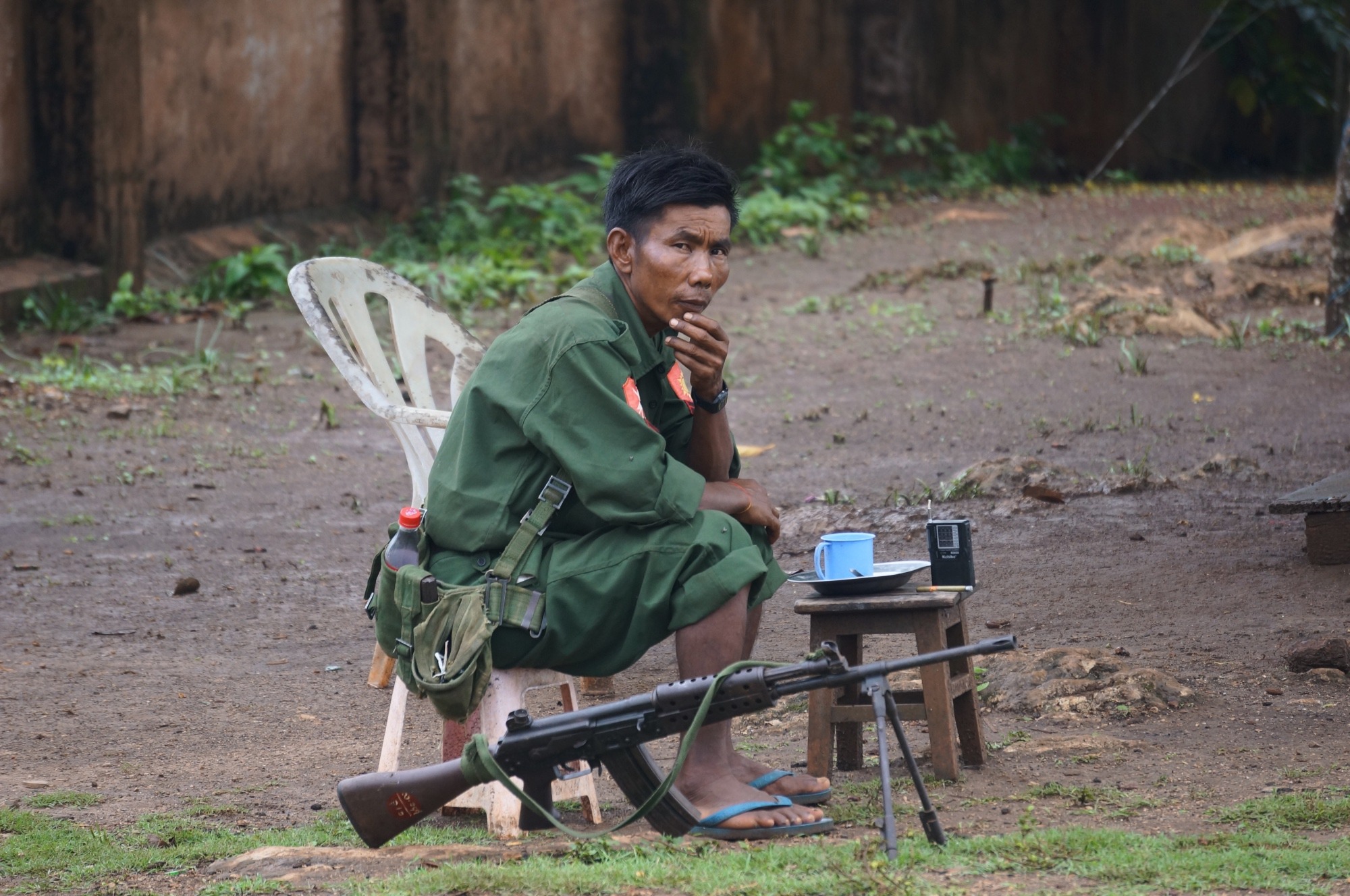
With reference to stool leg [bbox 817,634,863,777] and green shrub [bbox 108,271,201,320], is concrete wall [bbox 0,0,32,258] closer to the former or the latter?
green shrub [bbox 108,271,201,320]

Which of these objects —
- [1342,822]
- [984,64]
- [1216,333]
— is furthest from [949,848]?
[984,64]

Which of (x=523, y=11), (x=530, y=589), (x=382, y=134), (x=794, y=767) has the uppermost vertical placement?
(x=523, y=11)

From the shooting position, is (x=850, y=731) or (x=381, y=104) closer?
(x=850, y=731)

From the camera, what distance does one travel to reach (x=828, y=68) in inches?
566

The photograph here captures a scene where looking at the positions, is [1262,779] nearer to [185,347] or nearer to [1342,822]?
[1342,822]

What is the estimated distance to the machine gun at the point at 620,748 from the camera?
2705 millimetres

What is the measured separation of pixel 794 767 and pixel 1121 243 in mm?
8348

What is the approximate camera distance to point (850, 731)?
3598 millimetres

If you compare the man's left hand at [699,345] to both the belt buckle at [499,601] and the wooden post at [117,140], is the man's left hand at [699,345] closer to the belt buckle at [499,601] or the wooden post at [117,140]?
the belt buckle at [499,601]

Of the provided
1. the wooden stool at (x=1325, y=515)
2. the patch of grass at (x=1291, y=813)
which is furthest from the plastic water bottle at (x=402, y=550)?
the wooden stool at (x=1325, y=515)

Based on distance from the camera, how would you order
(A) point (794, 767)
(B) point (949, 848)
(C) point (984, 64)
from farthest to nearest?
(C) point (984, 64) → (A) point (794, 767) → (B) point (949, 848)

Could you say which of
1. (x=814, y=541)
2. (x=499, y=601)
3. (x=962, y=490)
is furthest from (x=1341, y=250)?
(x=499, y=601)

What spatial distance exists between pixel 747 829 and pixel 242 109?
8.56 m

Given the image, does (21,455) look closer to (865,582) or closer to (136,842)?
(136,842)
